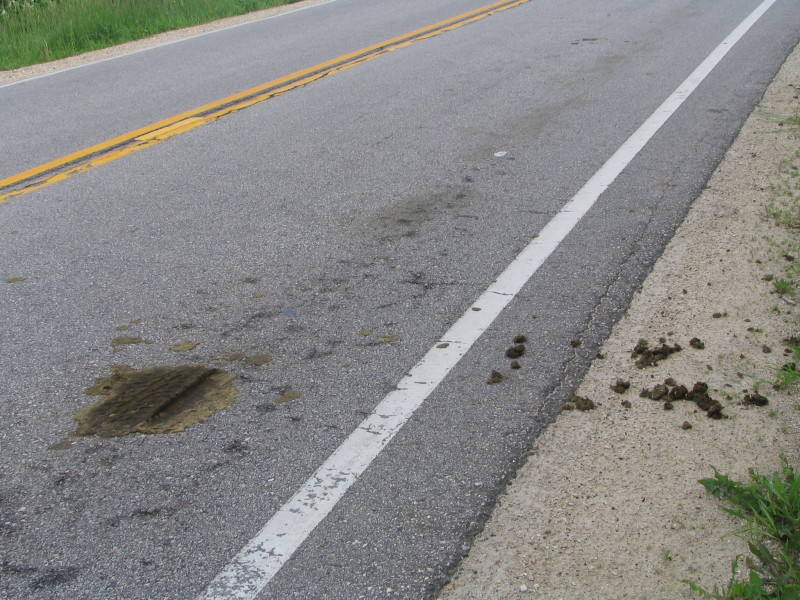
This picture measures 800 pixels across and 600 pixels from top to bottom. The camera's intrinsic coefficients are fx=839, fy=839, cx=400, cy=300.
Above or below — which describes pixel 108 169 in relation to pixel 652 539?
above

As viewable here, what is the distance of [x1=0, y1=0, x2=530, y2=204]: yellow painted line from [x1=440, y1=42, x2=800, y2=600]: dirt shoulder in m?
4.35

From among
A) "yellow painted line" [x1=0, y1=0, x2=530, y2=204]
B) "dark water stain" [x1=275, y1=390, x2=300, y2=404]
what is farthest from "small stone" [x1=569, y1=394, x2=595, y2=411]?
"yellow painted line" [x1=0, y1=0, x2=530, y2=204]

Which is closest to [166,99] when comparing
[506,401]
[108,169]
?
[108,169]

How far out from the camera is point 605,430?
3.03m

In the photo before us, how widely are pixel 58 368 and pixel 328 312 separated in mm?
1208

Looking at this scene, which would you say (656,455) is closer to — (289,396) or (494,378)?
(494,378)

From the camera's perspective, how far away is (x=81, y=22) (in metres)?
12.4

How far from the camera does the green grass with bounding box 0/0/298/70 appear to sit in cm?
1148

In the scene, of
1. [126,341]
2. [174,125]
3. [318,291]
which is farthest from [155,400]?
[174,125]

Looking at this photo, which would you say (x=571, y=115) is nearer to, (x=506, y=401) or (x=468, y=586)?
(x=506, y=401)

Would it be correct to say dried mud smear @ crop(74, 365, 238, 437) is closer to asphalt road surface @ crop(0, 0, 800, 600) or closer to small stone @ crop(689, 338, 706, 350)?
asphalt road surface @ crop(0, 0, 800, 600)

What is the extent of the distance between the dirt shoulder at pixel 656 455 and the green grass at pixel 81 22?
9.85m

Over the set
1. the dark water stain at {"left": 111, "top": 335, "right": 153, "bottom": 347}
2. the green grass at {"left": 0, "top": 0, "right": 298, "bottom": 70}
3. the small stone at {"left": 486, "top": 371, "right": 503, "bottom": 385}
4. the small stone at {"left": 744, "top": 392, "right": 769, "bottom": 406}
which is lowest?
the small stone at {"left": 744, "top": 392, "right": 769, "bottom": 406}

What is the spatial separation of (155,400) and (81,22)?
35.4 ft
